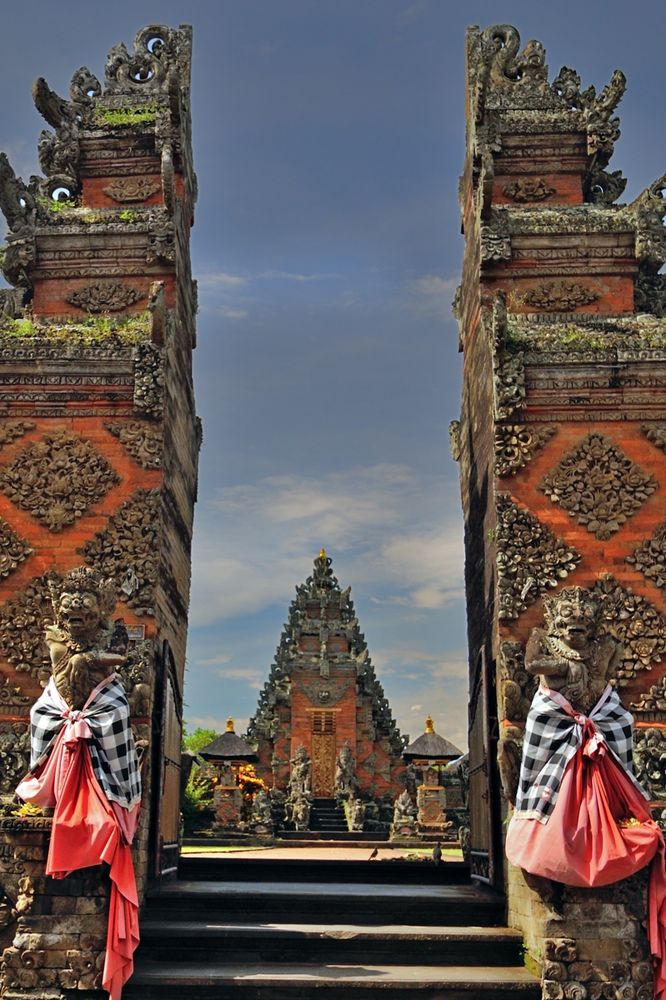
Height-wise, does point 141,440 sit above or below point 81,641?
above

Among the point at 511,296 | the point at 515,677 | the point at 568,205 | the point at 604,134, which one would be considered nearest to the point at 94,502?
the point at 515,677

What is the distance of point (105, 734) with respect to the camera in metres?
7.81

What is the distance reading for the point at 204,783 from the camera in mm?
27875

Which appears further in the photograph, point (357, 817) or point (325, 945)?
point (357, 817)

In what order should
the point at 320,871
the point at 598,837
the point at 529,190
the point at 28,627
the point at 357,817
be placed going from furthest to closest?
1. the point at 357,817
2. the point at 529,190
3. the point at 320,871
4. the point at 28,627
5. the point at 598,837

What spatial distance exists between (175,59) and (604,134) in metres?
6.43

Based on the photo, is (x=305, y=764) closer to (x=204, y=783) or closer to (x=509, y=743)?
(x=204, y=783)

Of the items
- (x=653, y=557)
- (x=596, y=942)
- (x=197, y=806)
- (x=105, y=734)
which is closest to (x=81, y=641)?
(x=105, y=734)

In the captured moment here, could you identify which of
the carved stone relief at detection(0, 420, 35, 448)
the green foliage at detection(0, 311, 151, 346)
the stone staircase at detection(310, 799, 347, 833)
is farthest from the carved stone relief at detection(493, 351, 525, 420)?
the stone staircase at detection(310, 799, 347, 833)

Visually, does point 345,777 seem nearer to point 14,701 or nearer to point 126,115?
point 14,701

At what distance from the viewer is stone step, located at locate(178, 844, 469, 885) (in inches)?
450

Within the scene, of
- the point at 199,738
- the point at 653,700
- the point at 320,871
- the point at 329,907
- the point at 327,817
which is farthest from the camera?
the point at 199,738

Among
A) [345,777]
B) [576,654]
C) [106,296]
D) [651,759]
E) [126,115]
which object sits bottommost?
[345,777]

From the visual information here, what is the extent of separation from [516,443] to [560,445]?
18.8 inches
